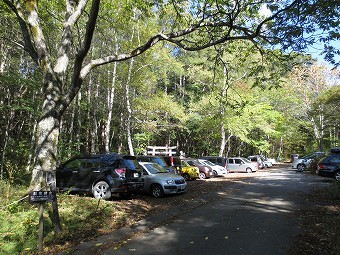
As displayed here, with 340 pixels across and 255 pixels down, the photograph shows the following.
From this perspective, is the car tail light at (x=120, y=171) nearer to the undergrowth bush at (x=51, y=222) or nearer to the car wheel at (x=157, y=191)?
the undergrowth bush at (x=51, y=222)

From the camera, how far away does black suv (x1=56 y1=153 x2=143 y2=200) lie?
34.1ft

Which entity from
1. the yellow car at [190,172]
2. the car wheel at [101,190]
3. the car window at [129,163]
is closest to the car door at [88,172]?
the car wheel at [101,190]

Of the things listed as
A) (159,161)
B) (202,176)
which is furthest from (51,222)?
(202,176)

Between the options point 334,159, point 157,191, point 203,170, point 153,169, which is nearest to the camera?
point 157,191

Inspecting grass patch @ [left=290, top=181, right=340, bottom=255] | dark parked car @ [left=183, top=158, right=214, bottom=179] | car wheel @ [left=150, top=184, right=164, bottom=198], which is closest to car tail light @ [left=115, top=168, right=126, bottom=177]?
car wheel @ [left=150, top=184, right=164, bottom=198]

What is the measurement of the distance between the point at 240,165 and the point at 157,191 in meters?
18.2

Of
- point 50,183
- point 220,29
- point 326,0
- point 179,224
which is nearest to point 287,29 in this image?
point 326,0

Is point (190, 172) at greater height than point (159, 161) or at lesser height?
lesser

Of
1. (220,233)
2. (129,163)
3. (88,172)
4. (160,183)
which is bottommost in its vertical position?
(220,233)

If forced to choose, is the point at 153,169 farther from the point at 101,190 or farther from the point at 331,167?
the point at 331,167

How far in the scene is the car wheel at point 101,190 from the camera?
10398 millimetres

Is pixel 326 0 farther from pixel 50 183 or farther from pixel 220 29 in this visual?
pixel 50 183

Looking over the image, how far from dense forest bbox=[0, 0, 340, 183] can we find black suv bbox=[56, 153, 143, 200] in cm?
173

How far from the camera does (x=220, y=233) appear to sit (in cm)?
663
